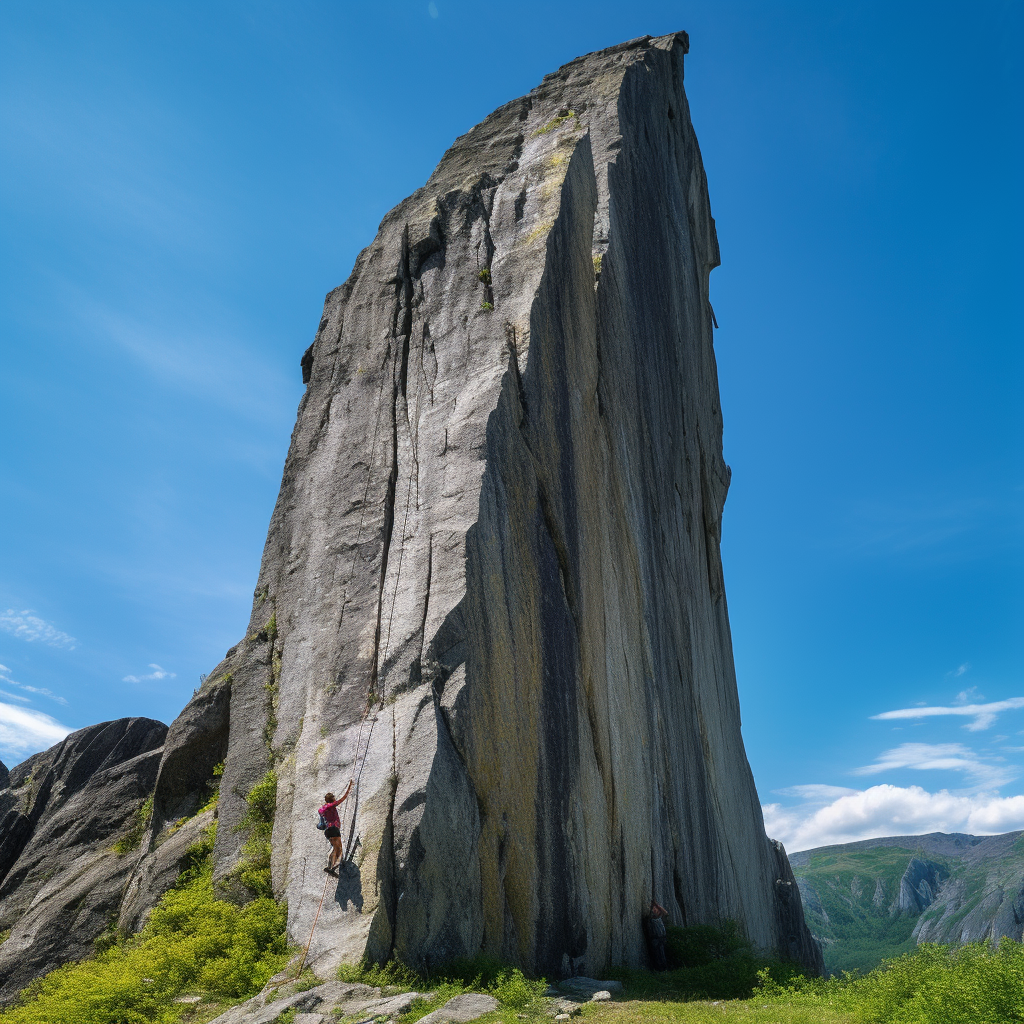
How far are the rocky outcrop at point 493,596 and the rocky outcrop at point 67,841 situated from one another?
3.92m

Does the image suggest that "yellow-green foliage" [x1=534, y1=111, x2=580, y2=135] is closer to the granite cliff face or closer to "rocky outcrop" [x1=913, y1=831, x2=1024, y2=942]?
the granite cliff face

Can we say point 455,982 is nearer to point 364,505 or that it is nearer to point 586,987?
point 586,987

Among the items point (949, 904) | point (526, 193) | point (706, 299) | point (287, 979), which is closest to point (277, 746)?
point (287, 979)

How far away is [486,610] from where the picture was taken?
48.0 feet

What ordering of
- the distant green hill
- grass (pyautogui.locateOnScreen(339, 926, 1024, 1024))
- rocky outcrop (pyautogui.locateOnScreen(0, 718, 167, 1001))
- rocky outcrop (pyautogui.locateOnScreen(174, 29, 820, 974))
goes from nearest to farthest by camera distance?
grass (pyautogui.locateOnScreen(339, 926, 1024, 1024)) → rocky outcrop (pyautogui.locateOnScreen(174, 29, 820, 974)) → rocky outcrop (pyautogui.locateOnScreen(0, 718, 167, 1001)) → the distant green hill

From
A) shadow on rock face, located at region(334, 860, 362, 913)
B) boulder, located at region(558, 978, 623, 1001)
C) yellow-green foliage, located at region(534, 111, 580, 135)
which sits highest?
yellow-green foliage, located at region(534, 111, 580, 135)

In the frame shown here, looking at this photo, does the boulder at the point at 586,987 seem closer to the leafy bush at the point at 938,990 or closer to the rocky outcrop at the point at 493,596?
the rocky outcrop at the point at 493,596

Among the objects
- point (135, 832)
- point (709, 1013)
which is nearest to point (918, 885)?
point (135, 832)

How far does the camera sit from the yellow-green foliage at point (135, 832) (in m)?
19.0

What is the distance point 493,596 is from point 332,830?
4828mm

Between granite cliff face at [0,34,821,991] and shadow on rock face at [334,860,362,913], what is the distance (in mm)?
31

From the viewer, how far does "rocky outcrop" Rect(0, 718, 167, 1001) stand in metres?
16.7

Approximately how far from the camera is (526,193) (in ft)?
70.8

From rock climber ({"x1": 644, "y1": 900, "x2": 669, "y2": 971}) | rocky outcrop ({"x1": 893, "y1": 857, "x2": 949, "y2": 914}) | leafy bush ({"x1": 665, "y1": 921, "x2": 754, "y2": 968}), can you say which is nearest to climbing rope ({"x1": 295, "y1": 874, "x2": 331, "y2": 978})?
rock climber ({"x1": 644, "y1": 900, "x2": 669, "y2": 971})
